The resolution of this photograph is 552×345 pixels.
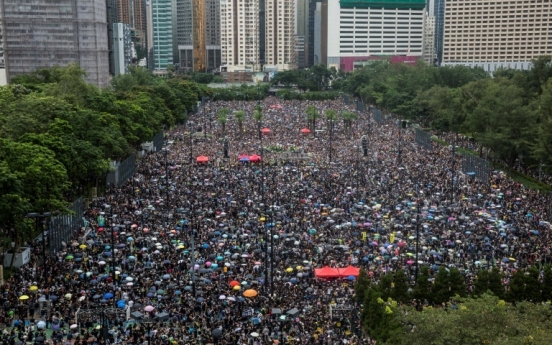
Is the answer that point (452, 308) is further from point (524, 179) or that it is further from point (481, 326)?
point (524, 179)

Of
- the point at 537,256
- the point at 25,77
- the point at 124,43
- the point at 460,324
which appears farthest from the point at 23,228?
the point at 124,43

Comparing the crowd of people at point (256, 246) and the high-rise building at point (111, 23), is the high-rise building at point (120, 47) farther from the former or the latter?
the crowd of people at point (256, 246)

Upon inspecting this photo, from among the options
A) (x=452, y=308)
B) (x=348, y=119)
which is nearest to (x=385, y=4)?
(x=348, y=119)

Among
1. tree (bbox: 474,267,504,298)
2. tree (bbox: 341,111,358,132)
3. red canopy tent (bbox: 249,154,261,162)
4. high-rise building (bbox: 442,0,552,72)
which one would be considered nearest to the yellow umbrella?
tree (bbox: 474,267,504,298)

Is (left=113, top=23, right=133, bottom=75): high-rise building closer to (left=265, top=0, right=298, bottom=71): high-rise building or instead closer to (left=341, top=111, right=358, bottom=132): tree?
(left=265, top=0, right=298, bottom=71): high-rise building

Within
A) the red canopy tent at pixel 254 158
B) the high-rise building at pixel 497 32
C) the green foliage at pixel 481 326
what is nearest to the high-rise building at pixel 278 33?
the high-rise building at pixel 497 32

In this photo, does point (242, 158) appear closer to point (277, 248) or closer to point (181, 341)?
point (277, 248)
